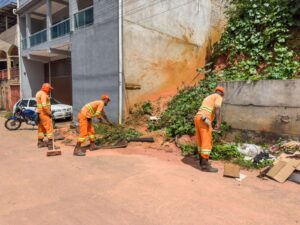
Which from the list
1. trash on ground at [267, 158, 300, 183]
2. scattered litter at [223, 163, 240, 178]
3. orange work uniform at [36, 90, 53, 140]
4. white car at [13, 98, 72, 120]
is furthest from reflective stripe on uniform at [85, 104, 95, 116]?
white car at [13, 98, 72, 120]

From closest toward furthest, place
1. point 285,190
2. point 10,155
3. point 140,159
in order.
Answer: point 285,190, point 140,159, point 10,155

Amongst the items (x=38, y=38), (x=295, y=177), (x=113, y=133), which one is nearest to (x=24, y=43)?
(x=38, y=38)

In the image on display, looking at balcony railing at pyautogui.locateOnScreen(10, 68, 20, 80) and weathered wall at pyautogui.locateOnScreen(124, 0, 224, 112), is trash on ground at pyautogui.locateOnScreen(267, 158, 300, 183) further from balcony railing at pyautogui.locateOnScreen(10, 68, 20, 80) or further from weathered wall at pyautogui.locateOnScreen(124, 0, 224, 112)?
balcony railing at pyautogui.locateOnScreen(10, 68, 20, 80)

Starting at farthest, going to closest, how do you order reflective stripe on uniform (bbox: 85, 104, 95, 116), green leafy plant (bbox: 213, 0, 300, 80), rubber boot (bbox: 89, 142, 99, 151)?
1. green leafy plant (bbox: 213, 0, 300, 80)
2. rubber boot (bbox: 89, 142, 99, 151)
3. reflective stripe on uniform (bbox: 85, 104, 95, 116)

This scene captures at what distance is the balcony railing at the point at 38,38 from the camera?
643 inches

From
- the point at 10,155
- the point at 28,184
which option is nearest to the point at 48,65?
the point at 10,155

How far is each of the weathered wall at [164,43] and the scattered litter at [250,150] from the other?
5.11 metres

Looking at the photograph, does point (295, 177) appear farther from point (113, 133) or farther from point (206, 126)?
point (113, 133)

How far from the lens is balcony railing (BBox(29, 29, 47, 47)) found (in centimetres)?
1633

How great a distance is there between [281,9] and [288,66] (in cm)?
351

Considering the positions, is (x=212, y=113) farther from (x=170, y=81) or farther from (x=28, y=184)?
(x=170, y=81)

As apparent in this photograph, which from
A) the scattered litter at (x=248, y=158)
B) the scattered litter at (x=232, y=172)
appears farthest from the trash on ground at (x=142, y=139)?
the scattered litter at (x=232, y=172)

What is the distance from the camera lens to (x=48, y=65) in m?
19.8

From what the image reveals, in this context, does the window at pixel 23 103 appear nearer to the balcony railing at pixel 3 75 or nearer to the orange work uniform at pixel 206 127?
the balcony railing at pixel 3 75
